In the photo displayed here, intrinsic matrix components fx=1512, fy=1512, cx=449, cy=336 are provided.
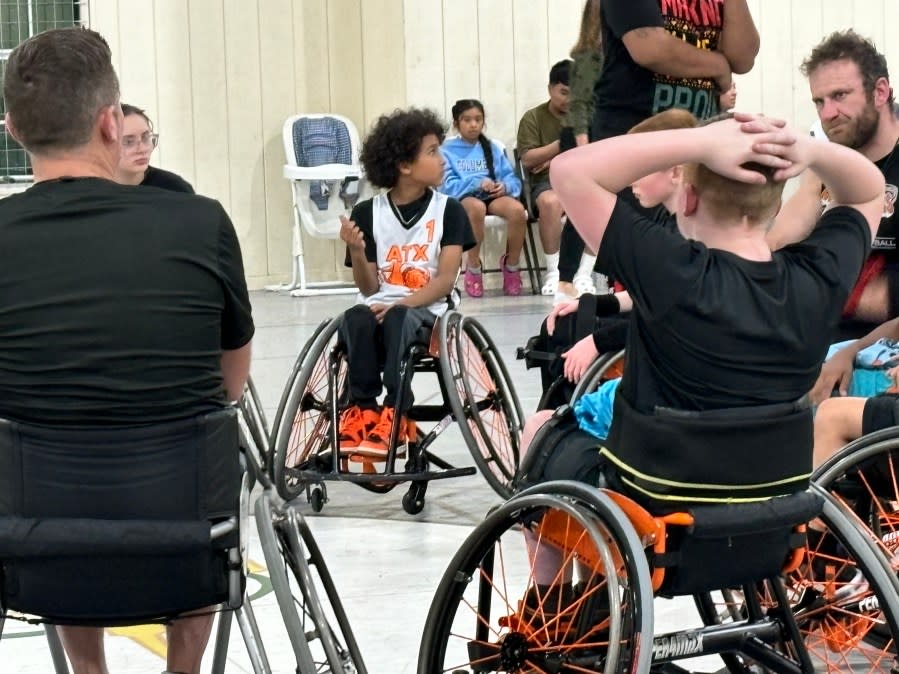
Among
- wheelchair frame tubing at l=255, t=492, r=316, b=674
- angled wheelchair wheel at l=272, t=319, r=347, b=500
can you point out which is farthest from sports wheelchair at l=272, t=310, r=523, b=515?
wheelchair frame tubing at l=255, t=492, r=316, b=674

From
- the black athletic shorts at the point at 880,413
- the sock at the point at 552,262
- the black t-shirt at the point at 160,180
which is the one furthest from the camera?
the sock at the point at 552,262

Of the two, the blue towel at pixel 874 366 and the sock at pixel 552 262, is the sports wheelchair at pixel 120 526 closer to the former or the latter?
the blue towel at pixel 874 366

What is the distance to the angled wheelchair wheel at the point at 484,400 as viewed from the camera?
3.77 metres

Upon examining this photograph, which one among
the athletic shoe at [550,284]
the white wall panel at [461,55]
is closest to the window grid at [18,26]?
the white wall panel at [461,55]

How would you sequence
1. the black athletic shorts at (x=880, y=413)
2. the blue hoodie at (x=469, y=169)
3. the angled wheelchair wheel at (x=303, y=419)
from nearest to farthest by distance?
the black athletic shorts at (x=880, y=413), the angled wheelchair wheel at (x=303, y=419), the blue hoodie at (x=469, y=169)

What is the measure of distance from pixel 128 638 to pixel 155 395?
3.91ft

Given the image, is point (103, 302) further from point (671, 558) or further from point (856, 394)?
point (856, 394)

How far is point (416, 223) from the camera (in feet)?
14.0

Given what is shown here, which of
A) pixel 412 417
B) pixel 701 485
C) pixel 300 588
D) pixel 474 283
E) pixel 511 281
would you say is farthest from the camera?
pixel 511 281

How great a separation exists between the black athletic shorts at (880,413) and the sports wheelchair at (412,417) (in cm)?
129

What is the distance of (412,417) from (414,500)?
0.74ft

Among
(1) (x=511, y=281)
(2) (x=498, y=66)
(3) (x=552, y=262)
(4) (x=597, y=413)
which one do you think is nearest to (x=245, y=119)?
(2) (x=498, y=66)

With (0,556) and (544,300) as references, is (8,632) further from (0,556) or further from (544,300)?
(544,300)

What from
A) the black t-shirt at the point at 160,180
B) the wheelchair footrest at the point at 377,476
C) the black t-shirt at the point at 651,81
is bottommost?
the wheelchair footrest at the point at 377,476
